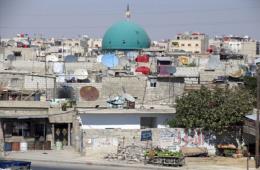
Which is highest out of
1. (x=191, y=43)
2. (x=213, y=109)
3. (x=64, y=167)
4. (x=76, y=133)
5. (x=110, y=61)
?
(x=191, y=43)

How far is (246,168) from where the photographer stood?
23188 millimetres

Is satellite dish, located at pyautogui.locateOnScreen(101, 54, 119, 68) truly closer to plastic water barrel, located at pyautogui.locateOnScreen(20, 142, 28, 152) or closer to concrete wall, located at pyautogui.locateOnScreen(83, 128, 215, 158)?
plastic water barrel, located at pyautogui.locateOnScreen(20, 142, 28, 152)

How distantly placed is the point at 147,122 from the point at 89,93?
4873mm

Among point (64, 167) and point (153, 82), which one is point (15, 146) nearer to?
point (64, 167)

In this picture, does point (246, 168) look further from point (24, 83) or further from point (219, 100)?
point (24, 83)

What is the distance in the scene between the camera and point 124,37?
62.4m

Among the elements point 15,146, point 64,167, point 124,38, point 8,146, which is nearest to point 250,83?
point 15,146

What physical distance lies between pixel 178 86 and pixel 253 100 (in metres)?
7.84

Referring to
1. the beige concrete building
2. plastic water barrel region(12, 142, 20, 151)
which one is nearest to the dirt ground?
plastic water barrel region(12, 142, 20, 151)

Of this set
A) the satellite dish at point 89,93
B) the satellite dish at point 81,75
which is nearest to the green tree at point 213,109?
the satellite dish at point 89,93

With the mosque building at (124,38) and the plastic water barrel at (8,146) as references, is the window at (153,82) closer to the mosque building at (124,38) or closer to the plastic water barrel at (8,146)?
the plastic water barrel at (8,146)

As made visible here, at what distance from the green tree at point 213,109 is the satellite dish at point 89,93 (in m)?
6.44

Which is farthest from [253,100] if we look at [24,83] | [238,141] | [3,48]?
[3,48]

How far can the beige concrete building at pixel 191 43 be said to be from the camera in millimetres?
85250
